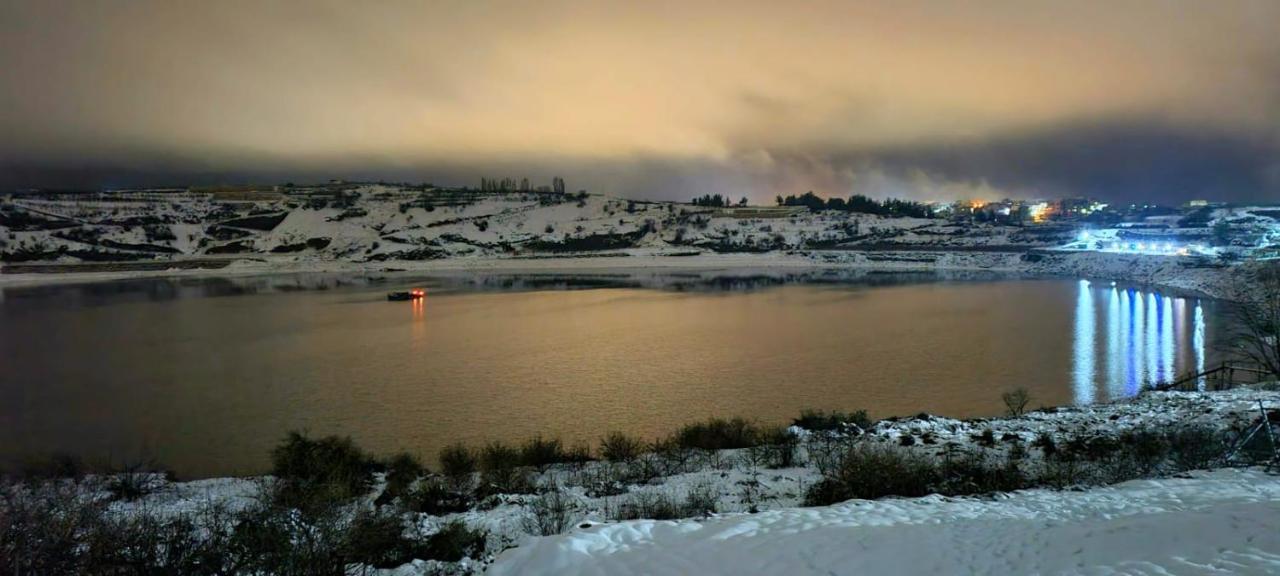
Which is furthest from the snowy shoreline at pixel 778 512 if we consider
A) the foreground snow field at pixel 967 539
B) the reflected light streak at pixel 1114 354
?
the reflected light streak at pixel 1114 354

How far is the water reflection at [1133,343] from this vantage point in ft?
57.4

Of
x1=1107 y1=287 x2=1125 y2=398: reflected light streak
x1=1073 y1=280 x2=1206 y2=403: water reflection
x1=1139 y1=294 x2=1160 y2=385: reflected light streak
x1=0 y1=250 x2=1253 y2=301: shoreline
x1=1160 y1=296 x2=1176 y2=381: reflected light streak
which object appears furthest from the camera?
x1=0 y1=250 x2=1253 y2=301: shoreline

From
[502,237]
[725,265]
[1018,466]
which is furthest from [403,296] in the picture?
[502,237]

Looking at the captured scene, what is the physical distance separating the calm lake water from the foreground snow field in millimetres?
6783

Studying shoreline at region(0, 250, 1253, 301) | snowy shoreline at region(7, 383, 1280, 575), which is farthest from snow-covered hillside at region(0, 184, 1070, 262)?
snowy shoreline at region(7, 383, 1280, 575)

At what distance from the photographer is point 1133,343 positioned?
75.6 feet

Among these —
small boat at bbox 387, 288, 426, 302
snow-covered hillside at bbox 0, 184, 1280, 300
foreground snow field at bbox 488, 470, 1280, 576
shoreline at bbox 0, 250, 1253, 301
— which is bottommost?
small boat at bbox 387, 288, 426, 302

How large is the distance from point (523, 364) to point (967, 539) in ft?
51.7

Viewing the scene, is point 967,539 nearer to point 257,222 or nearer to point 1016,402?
point 1016,402

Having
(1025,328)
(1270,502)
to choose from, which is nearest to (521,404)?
(1270,502)

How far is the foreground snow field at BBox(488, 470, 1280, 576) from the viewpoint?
5.21m

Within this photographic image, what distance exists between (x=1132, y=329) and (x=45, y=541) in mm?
32658

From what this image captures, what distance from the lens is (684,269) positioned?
7619cm

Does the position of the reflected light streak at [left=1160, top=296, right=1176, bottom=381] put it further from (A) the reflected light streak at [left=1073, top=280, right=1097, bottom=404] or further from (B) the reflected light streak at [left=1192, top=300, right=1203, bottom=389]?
(A) the reflected light streak at [left=1073, top=280, right=1097, bottom=404]
